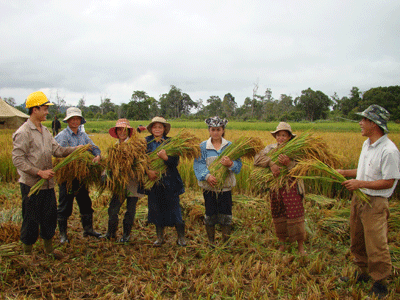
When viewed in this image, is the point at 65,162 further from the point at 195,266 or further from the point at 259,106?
the point at 259,106

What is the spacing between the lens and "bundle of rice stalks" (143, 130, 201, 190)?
117 inches

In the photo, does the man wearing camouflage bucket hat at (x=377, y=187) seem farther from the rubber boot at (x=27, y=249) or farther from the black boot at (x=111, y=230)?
the rubber boot at (x=27, y=249)

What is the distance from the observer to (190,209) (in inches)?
164

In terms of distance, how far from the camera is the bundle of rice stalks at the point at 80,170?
9.32 ft

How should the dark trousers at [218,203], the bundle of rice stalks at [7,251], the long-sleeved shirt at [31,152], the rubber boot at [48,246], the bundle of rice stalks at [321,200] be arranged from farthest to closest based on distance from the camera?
the bundle of rice stalks at [321,200], the dark trousers at [218,203], the rubber boot at [48,246], the long-sleeved shirt at [31,152], the bundle of rice stalks at [7,251]

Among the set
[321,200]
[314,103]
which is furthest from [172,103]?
[321,200]

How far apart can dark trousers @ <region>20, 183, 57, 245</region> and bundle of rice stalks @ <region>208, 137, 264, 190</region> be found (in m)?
1.72

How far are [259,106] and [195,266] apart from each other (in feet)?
172

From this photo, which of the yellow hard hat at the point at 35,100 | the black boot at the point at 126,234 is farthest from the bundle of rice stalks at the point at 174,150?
the yellow hard hat at the point at 35,100

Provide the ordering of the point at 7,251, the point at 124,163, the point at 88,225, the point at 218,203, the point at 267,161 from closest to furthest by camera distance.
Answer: the point at 7,251, the point at 124,163, the point at 267,161, the point at 218,203, the point at 88,225

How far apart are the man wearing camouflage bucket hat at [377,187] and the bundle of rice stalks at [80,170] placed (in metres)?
2.55

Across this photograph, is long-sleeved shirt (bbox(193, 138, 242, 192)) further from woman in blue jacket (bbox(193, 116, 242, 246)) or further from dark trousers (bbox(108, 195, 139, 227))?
dark trousers (bbox(108, 195, 139, 227))

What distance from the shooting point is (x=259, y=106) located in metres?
52.9

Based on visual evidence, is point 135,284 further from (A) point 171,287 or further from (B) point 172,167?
(B) point 172,167
